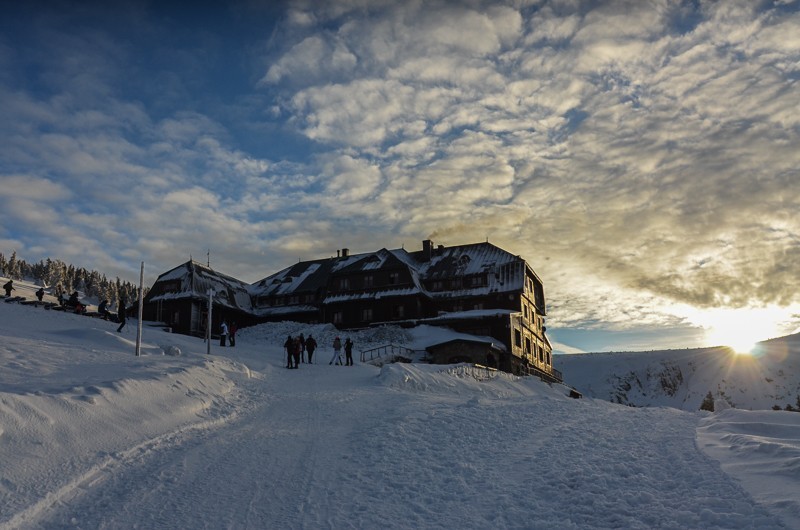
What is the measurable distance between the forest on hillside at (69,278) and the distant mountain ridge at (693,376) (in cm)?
9388

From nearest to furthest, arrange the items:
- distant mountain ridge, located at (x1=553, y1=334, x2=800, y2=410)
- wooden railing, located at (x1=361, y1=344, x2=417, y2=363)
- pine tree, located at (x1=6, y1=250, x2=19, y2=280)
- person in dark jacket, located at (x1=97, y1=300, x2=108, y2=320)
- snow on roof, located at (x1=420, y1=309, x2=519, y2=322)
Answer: person in dark jacket, located at (x1=97, y1=300, x2=108, y2=320)
wooden railing, located at (x1=361, y1=344, x2=417, y2=363)
snow on roof, located at (x1=420, y1=309, x2=519, y2=322)
distant mountain ridge, located at (x1=553, y1=334, x2=800, y2=410)
pine tree, located at (x1=6, y1=250, x2=19, y2=280)

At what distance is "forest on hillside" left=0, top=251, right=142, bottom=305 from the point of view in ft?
420

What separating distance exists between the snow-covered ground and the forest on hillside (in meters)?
123

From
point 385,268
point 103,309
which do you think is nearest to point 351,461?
point 103,309

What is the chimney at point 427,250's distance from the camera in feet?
197

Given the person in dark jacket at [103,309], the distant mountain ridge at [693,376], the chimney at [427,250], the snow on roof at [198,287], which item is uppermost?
the chimney at [427,250]

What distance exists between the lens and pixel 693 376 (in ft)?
276

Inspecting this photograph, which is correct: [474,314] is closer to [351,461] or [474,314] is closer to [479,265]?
[479,265]

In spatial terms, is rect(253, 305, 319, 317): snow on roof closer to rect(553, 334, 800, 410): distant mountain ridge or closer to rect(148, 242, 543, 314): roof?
rect(148, 242, 543, 314): roof

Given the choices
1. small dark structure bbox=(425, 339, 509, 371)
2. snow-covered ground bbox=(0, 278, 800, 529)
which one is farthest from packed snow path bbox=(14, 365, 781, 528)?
small dark structure bbox=(425, 339, 509, 371)

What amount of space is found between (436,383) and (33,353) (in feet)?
50.7

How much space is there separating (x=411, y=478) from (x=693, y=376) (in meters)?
84.7

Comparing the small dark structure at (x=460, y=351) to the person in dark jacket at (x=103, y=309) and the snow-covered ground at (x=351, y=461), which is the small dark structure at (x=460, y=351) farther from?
the snow-covered ground at (x=351, y=461)

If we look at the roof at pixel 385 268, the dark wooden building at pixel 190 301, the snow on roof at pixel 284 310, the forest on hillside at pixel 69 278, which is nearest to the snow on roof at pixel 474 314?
the roof at pixel 385 268
